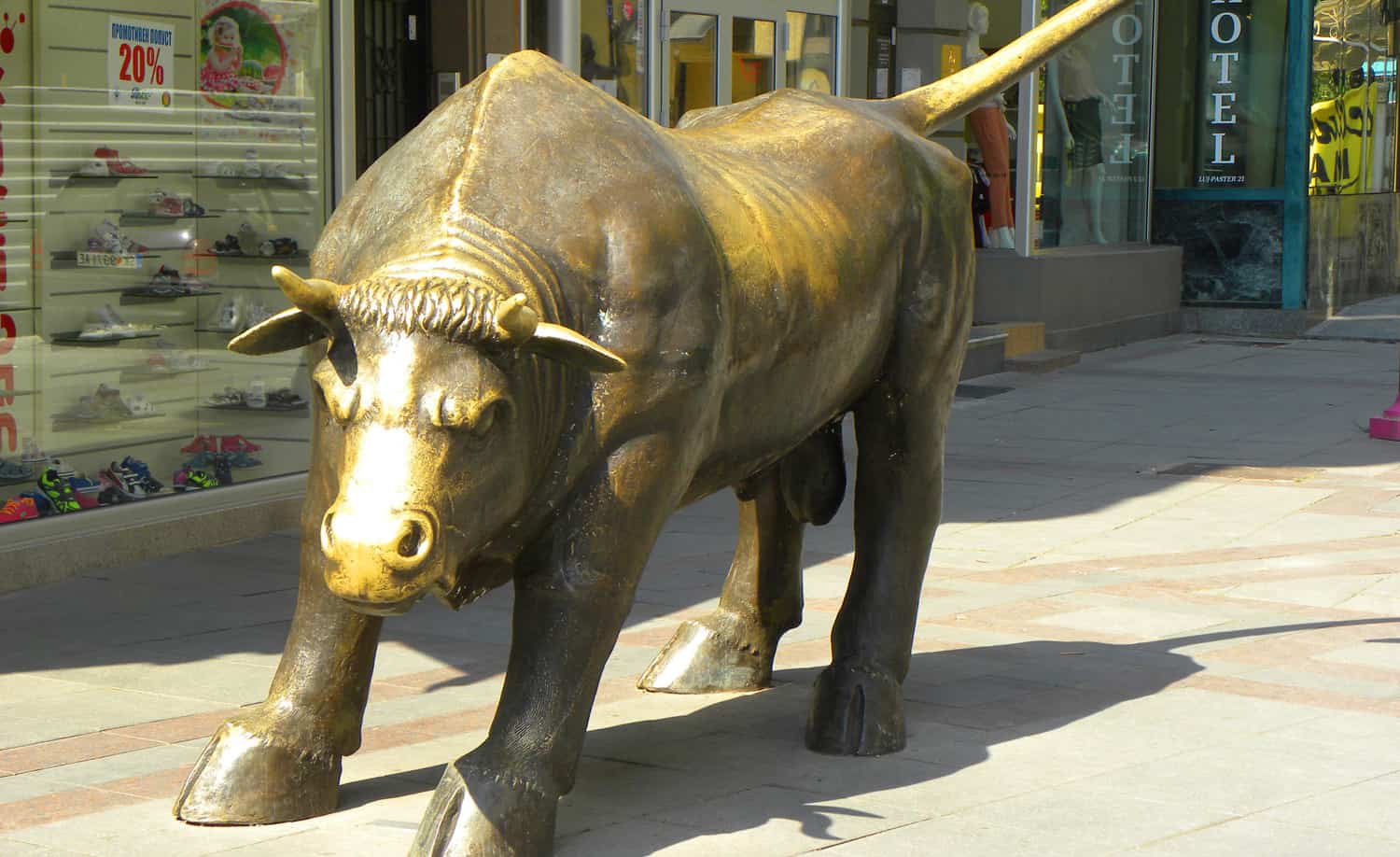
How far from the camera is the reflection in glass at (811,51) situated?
1319 centimetres

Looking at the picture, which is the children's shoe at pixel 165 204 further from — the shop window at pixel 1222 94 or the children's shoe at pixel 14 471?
the shop window at pixel 1222 94

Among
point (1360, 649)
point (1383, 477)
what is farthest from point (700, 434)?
point (1383, 477)

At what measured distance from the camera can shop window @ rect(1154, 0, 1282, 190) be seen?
1797 centimetres

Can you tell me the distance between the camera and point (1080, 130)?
57.0 feet

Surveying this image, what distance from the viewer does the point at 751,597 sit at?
5.90m

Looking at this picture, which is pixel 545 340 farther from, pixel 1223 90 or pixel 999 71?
pixel 1223 90

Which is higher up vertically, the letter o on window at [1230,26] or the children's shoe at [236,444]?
the letter o on window at [1230,26]

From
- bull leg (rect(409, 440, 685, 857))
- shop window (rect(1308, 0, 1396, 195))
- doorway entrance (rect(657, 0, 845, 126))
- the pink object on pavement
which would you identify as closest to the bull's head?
bull leg (rect(409, 440, 685, 857))

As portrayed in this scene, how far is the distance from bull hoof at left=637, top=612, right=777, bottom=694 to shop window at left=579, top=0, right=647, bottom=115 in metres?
5.61

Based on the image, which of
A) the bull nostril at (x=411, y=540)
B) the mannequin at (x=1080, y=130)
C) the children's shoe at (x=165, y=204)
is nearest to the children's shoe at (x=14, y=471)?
the children's shoe at (x=165, y=204)

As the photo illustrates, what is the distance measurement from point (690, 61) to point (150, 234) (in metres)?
4.62

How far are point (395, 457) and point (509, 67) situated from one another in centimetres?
121

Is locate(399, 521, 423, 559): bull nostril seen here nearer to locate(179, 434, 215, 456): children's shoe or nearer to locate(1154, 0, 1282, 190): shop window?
locate(179, 434, 215, 456): children's shoe

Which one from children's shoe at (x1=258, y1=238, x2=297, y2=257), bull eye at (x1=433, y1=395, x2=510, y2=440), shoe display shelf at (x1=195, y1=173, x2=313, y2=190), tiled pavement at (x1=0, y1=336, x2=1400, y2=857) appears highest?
shoe display shelf at (x1=195, y1=173, x2=313, y2=190)
